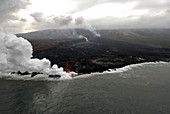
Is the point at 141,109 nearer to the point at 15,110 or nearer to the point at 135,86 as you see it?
the point at 135,86

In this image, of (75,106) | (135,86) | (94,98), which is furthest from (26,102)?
(135,86)

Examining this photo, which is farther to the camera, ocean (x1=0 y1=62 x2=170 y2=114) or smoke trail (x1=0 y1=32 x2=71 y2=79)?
smoke trail (x1=0 y1=32 x2=71 y2=79)

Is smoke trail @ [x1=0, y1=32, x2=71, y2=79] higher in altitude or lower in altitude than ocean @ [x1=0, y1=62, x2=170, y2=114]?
higher

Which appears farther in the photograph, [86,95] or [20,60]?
[20,60]

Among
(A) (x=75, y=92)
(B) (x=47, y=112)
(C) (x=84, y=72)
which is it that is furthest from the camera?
(C) (x=84, y=72)

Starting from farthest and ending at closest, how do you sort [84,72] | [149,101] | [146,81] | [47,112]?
[84,72], [146,81], [149,101], [47,112]
